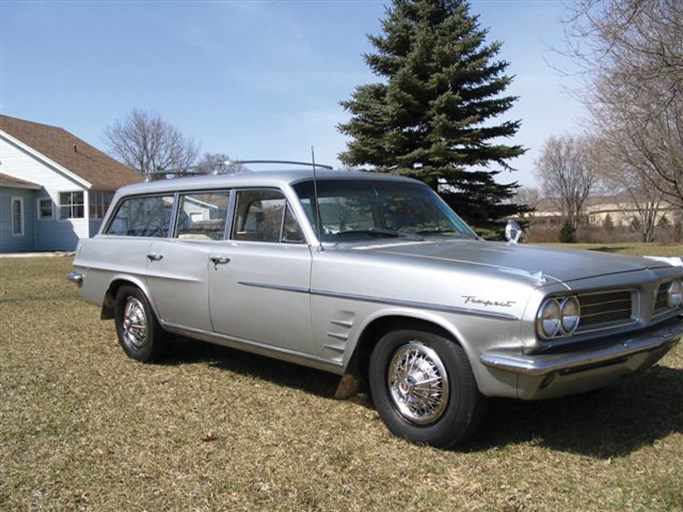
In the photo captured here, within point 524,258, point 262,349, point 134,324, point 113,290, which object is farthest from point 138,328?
point 524,258

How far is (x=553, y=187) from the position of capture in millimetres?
59000

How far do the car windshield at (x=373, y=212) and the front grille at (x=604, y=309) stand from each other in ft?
4.78

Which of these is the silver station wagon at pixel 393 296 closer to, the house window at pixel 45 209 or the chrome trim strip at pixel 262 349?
the chrome trim strip at pixel 262 349

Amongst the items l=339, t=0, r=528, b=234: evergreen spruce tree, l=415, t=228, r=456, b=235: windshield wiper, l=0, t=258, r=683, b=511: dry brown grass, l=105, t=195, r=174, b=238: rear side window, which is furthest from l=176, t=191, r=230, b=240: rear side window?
l=339, t=0, r=528, b=234: evergreen spruce tree

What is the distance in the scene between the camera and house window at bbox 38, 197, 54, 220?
1028 inches

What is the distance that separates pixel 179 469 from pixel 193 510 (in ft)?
1.66

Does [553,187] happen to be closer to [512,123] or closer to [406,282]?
[512,123]

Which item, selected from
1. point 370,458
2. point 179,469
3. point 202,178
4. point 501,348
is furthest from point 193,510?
point 202,178

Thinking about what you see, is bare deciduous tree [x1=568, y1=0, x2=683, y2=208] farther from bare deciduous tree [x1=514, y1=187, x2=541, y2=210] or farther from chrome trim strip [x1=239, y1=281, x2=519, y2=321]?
bare deciduous tree [x1=514, y1=187, x2=541, y2=210]

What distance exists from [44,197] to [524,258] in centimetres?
2613

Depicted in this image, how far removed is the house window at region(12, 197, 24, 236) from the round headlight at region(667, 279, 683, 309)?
26207mm

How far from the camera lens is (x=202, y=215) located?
5418 millimetres

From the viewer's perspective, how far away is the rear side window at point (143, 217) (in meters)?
5.81

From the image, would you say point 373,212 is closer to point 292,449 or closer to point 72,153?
point 292,449
